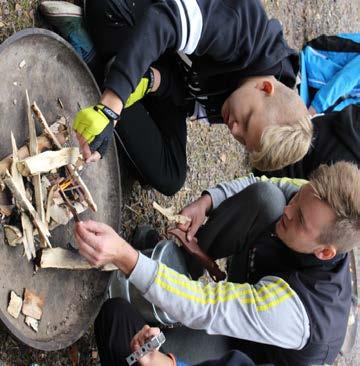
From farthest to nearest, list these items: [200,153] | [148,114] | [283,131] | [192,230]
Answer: [200,153] → [148,114] → [192,230] → [283,131]

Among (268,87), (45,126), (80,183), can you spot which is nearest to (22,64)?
(45,126)

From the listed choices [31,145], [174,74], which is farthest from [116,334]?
[174,74]

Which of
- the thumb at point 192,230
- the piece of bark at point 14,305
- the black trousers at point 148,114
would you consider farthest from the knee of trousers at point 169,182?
the piece of bark at point 14,305

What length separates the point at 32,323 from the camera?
4.89 feet

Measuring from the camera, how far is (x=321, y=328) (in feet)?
5.39

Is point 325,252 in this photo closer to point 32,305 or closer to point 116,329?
point 116,329

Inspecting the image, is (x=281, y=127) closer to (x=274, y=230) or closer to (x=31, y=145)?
(x=274, y=230)

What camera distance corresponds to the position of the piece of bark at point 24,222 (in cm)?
140

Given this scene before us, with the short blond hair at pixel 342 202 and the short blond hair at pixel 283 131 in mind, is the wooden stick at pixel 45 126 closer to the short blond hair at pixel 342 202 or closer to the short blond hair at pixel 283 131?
the short blond hair at pixel 283 131

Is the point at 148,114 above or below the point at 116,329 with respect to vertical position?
above

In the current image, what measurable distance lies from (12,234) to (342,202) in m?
1.02

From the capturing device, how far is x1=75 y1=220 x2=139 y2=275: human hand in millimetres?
1498

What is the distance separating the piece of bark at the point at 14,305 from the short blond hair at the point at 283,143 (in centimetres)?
94

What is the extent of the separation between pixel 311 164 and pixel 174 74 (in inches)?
37.2
